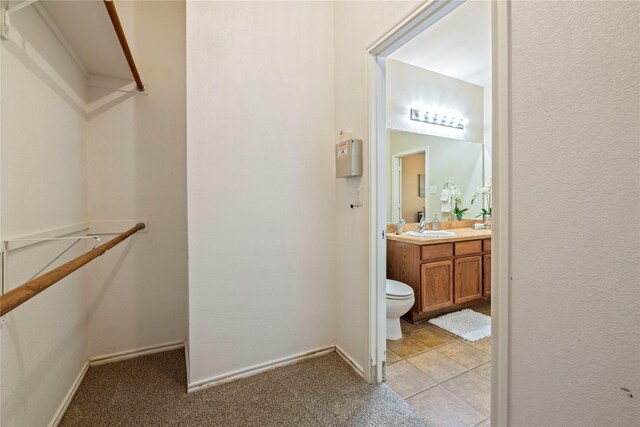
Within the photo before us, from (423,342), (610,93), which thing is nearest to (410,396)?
(423,342)

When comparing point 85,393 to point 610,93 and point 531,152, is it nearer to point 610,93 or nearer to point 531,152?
point 531,152

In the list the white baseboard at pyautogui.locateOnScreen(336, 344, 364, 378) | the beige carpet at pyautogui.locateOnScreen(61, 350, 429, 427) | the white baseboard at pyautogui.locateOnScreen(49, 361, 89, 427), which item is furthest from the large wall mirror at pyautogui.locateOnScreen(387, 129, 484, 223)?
the white baseboard at pyautogui.locateOnScreen(49, 361, 89, 427)

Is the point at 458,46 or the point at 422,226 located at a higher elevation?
the point at 458,46

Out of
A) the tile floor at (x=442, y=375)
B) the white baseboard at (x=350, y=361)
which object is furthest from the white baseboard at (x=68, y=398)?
the tile floor at (x=442, y=375)

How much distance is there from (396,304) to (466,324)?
923 mm

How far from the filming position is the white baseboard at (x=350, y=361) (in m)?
1.73

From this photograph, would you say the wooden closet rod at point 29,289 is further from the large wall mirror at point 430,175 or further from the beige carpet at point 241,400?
the large wall mirror at point 430,175

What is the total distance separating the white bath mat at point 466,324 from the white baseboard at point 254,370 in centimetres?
115

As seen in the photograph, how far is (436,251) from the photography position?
2486 millimetres

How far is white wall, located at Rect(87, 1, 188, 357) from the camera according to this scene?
1.86 metres

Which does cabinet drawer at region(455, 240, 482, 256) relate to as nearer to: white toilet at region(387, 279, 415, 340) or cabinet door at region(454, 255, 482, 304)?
cabinet door at region(454, 255, 482, 304)

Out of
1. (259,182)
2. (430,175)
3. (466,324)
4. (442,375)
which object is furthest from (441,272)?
(259,182)

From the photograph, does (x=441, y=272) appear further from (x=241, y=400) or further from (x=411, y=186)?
(x=241, y=400)

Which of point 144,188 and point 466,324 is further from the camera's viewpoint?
point 466,324
